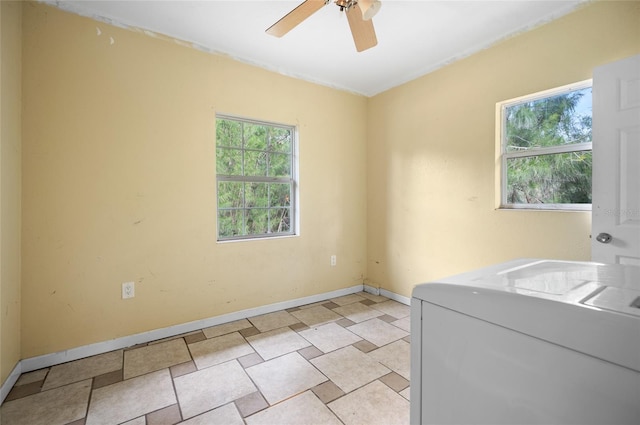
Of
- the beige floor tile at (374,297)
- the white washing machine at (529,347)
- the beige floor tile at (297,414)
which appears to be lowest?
the beige floor tile at (297,414)

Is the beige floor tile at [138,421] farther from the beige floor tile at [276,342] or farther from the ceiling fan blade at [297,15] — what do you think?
the ceiling fan blade at [297,15]

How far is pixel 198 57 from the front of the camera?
253 centimetres

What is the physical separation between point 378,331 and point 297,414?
3.89 ft

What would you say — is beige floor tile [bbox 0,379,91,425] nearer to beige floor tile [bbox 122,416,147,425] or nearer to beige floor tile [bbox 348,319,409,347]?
beige floor tile [bbox 122,416,147,425]

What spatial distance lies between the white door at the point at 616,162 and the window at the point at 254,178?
2.46 metres

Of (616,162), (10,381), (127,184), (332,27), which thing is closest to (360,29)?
(332,27)

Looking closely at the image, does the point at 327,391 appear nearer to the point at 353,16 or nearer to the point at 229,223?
the point at 229,223

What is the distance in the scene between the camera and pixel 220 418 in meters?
1.53

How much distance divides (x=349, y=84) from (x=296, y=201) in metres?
1.54

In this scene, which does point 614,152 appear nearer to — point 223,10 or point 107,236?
point 223,10

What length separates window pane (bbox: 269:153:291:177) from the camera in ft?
10.0

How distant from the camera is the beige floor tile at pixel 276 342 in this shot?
7.21 ft

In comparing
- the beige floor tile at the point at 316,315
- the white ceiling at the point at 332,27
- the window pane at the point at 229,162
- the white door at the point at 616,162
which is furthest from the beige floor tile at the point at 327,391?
the white ceiling at the point at 332,27

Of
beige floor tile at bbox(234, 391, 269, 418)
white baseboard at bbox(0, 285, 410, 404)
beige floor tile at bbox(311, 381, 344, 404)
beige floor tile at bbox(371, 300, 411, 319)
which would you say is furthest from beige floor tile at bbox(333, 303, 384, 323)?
beige floor tile at bbox(234, 391, 269, 418)
